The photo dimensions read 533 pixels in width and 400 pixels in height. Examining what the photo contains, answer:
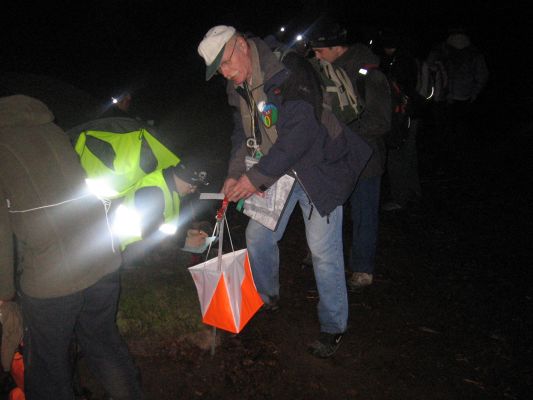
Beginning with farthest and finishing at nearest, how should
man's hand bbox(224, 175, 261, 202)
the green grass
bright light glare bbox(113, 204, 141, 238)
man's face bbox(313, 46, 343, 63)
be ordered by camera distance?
1. man's face bbox(313, 46, 343, 63)
2. the green grass
3. man's hand bbox(224, 175, 261, 202)
4. bright light glare bbox(113, 204, 141, 238)

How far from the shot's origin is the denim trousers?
2100mm

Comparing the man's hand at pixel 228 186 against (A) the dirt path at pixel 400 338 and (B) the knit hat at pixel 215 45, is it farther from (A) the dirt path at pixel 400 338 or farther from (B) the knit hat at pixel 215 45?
(A) the dirt path at pixel 400 338

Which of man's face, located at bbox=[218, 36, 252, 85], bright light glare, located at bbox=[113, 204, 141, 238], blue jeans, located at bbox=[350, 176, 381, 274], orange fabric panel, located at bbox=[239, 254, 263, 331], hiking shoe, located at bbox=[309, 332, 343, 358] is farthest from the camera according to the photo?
blue jeans, located at bbox=[350, 176, 381, 274]

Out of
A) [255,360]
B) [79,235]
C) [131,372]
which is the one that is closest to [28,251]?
[79,235]

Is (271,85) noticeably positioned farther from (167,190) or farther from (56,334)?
(56,334)

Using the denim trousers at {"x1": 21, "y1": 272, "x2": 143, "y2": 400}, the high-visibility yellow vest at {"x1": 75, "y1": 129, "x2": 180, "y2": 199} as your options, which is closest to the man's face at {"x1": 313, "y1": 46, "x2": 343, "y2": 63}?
the high-visibility yellow vest at {"x1": 75, "y1": 129, "x2": 180, "y2": 199}

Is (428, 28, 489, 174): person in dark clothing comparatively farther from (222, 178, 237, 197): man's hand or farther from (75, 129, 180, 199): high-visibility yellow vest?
(75, 129, 180, 199): high-visibility yellow vest

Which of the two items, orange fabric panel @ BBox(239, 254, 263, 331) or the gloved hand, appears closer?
the gloved hand

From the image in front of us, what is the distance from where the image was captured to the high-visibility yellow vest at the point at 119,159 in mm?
2312

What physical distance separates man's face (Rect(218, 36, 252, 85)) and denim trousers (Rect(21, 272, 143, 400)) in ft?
4.36

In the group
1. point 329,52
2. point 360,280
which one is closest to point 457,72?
point 329,52

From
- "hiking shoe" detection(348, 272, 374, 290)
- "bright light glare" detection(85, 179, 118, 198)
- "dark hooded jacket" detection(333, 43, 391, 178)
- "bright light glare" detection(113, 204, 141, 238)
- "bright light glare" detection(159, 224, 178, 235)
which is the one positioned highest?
"dark hooded jacket" detection(333, 43, 391, 178)

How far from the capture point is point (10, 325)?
2152 millimetres

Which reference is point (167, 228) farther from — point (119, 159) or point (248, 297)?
point (248, 297)
